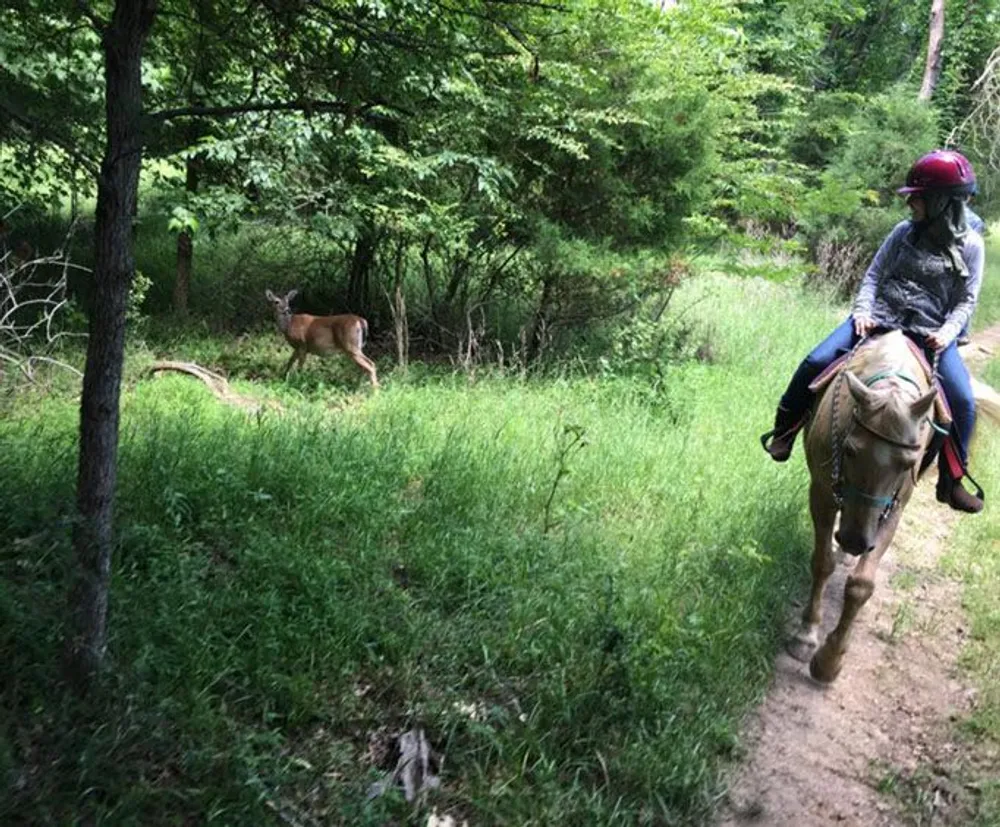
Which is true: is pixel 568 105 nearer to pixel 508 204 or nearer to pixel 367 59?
pixel 508 204

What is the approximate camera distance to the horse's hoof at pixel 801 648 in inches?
185

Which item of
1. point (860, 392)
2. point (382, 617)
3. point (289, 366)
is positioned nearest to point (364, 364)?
point (289, 366)

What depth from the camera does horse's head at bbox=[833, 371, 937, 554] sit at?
12.6 feet

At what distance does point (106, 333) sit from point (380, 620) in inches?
73.8

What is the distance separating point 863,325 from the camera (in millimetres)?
5086

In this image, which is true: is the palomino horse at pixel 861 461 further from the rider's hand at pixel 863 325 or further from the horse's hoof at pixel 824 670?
the rider's hand at pixel 863 325

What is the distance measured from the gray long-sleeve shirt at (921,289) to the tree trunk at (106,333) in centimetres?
455

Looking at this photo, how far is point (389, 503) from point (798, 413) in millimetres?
2937

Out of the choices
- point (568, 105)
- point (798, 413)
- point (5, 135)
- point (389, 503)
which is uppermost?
point (568, 105)

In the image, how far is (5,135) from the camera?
9.87 feet

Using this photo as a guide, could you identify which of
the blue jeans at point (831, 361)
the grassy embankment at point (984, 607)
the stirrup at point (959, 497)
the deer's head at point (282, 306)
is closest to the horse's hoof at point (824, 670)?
the grassy embankment at point (984, 607)

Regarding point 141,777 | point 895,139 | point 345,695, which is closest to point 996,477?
point 345,695

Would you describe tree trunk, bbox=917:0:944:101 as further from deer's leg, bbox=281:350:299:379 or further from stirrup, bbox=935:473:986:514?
stirrup, bbox=935:473:986:514

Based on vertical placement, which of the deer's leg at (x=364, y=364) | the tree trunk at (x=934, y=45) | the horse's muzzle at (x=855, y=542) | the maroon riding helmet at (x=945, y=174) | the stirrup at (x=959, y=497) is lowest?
the deer's leg at (x=364, y=364)
